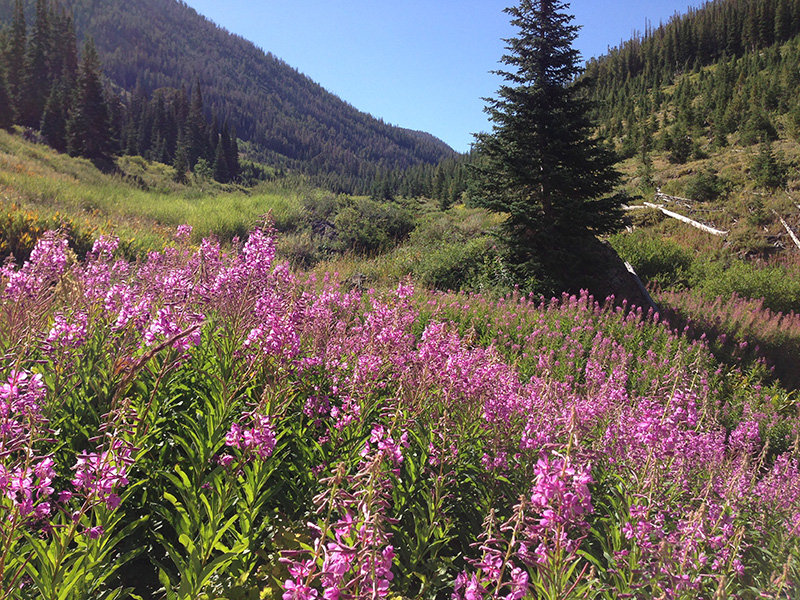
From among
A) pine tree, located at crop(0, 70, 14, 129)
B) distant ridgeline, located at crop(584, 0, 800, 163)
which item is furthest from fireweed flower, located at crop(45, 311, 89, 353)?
pine tree, located at crop(0, 70, 14, 129)

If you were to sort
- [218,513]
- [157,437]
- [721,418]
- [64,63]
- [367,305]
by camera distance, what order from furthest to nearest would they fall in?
[64,63] → [367,305] → [721,418] → [157,437] → [218,513]

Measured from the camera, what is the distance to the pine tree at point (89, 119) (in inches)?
1455

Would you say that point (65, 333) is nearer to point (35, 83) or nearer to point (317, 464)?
point (317, 464)

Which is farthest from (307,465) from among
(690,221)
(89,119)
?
(89,119)

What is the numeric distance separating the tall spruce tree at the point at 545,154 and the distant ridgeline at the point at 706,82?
1.20 metres

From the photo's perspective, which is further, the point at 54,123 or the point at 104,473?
the point at 54,123

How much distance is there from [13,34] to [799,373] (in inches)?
2852

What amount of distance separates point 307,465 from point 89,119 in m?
47.4

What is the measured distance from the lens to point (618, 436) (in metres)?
3.17

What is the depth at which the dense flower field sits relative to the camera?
5.08 feet

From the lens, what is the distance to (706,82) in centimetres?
4625

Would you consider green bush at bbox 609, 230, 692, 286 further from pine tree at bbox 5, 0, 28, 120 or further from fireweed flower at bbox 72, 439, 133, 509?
pine tree at bbox 5, 0, 28, 120

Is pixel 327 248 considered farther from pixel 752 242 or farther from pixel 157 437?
pixel 752 242

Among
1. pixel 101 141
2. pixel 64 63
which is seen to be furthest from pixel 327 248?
pixel 64 63
